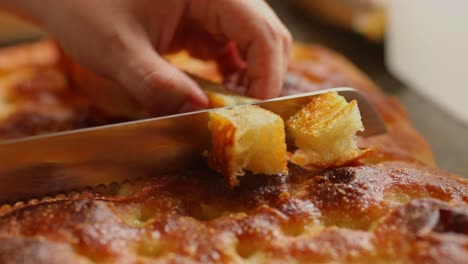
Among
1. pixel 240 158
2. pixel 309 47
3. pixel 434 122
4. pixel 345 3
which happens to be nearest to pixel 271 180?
pixel 240 158

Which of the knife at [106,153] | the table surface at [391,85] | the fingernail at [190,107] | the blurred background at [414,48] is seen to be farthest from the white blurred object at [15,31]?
the knife at [106,153]

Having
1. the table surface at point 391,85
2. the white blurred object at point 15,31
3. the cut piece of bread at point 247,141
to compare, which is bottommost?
the white blurred object at point 15,31

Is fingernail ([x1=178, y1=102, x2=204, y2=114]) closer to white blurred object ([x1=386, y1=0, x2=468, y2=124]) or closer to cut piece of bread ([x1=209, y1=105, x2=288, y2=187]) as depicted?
cut piece of bread ([x1=209, y1=105, x2=288, y2=187])

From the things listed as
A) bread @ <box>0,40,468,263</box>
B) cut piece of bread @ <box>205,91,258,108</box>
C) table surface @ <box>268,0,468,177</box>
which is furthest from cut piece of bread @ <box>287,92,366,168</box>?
table surface @ <box>268,0,468,177</box>

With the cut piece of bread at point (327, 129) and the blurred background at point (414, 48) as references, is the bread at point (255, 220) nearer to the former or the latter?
the cut piece of bread at point (327, 129)

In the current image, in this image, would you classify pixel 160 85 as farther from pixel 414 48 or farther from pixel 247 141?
pixel 414 48

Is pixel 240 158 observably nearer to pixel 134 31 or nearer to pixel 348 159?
pixel 348 159
